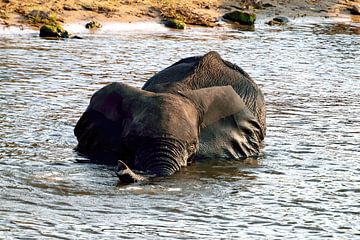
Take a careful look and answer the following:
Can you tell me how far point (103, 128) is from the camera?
11023 mm

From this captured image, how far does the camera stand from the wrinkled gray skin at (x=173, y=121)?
10.1 metres

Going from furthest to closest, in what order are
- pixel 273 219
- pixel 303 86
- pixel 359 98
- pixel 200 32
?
pixel 200 32
pixel 303 86
pixel 359 98
pixel 273 219

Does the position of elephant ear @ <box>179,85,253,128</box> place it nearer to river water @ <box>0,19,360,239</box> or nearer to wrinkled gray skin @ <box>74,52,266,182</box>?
wrinkled gray skin @ <box>74,52,266,182</box>

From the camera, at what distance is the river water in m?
8.62

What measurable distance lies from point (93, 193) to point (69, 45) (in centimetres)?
1152

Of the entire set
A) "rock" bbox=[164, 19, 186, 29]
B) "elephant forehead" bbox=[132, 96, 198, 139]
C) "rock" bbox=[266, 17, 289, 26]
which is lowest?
"rock" bbox=[266, 17, 289, 26]

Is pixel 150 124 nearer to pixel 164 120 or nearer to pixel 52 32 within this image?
pixel 164 120

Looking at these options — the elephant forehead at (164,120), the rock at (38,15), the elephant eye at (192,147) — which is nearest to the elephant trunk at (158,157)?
the elephant forehead at (164,120)

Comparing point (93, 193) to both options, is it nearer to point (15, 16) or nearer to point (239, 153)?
point (239, 153)

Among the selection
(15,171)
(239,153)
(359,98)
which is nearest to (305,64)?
(359,98)

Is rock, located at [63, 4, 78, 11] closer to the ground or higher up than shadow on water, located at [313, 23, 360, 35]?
higher up

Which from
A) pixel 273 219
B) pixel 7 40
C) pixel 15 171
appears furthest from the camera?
pixel 7 40

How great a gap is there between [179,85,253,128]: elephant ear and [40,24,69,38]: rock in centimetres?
1057

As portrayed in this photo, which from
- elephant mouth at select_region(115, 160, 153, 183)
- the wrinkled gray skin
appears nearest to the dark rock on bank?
the wrinkled gray skin
